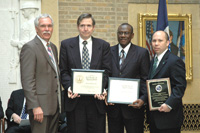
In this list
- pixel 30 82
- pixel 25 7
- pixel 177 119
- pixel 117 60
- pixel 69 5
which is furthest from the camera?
pixel 69 5

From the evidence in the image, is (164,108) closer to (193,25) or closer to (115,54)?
(115,54)

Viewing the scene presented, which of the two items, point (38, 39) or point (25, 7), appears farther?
point (25, 7)

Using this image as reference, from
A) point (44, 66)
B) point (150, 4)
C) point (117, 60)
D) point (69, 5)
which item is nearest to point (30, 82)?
point (44, 66)

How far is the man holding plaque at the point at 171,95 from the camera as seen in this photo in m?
5.20

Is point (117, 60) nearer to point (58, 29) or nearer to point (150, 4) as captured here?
point (58, 29)

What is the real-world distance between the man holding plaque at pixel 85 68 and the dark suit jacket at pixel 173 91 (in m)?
0.72

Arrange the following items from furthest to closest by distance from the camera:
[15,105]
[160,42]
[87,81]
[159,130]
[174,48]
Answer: [174,48], [15,105], [160,42], [159,130], [87,81]

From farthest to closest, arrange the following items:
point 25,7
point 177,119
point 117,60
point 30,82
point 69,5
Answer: point 69,5
point 25,7
point 117,60
point 177,119
point 30,82

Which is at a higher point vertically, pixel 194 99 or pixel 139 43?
pixel 139 43

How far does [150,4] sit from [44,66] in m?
4.74

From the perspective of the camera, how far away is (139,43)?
28.8ft

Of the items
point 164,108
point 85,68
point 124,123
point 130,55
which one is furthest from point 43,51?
point 164,108

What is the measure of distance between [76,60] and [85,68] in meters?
0.16

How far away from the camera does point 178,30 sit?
8.99m
